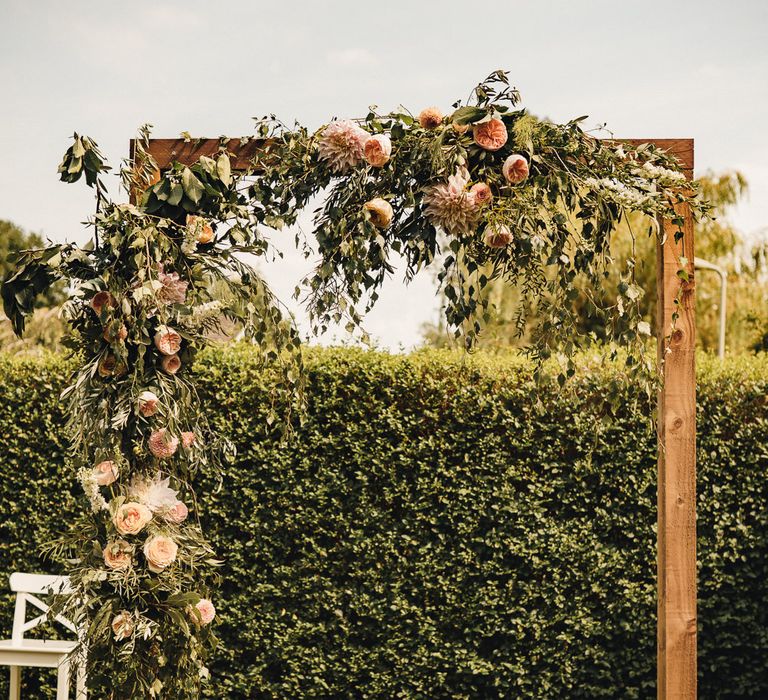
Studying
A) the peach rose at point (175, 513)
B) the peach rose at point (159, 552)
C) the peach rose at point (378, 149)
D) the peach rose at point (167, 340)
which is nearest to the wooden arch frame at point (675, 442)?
the peach rose at point (378, 149)

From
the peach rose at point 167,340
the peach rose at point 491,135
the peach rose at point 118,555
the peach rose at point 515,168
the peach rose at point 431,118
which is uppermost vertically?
the peach rose at point 431,118

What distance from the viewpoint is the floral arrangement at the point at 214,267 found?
238cm

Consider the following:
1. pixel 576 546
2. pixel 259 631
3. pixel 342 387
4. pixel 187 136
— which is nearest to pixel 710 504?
pixel 576 546

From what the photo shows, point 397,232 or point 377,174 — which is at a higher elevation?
point 377,174

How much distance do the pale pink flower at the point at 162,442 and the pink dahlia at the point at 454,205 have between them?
108 cm

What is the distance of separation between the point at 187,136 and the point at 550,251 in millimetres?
1361

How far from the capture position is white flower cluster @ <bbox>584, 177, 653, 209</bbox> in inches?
96.1

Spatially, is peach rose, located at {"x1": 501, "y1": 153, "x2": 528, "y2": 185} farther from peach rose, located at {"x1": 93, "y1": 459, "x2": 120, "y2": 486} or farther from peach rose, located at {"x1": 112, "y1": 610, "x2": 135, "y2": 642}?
peach rose, located at {"x1": 112, "y1": 610, "x2": 135, "y2": 642}

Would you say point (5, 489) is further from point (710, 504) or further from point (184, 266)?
point (710, 504)

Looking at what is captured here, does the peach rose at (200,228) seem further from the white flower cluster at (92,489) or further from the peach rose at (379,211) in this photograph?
the white flower cluster at (92,489)

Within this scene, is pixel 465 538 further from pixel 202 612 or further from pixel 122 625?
pixel 122 625

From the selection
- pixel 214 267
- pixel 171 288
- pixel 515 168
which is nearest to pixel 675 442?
pixel 515 168

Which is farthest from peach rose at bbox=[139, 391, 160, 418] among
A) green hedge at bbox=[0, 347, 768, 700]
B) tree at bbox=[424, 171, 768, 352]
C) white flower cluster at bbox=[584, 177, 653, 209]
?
tree at bbox=[424, 171, 768, 352]

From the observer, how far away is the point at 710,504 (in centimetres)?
398
